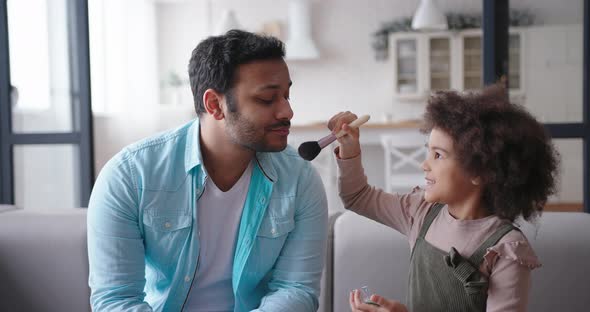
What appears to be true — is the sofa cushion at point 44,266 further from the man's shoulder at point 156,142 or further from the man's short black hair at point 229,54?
the man's short black hair at point 229,54

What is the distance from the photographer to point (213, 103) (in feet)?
4.58

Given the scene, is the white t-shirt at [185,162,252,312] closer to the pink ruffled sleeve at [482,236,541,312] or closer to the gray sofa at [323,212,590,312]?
the gray sofa at [323,212,590,312]

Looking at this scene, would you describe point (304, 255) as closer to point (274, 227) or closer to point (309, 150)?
point (274, 227)

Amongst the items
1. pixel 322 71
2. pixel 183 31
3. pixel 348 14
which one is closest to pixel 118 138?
pixel 183 31

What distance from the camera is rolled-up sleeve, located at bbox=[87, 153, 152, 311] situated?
130 cm

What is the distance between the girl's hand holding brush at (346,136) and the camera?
1399 millimetres

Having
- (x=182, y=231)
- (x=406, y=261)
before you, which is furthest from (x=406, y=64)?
(x=182, y=231)

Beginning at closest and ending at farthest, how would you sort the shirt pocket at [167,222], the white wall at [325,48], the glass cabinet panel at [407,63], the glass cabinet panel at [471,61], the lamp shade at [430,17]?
the shirt pocket at [167,222]
the lamp shade at [430,17]
the glass cabinet panel at [471,61]
the glass cabinet panel at [407,63]
the white wall at [325,48]

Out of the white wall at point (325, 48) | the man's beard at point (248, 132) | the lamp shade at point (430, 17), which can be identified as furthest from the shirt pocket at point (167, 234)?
the white wall at point (325, 48)

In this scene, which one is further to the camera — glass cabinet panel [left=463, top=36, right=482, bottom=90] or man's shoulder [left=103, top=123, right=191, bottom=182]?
glass cabinet panel [left=463, top=36, right=482, bottom=90]

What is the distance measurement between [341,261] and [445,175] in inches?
16.6

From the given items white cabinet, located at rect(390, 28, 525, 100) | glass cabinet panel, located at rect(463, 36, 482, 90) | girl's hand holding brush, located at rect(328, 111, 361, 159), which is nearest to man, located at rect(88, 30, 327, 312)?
girl's hand holding brush, located at rect(328, 111, 361, 159)

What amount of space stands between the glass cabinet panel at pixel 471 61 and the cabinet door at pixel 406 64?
0.58 metres

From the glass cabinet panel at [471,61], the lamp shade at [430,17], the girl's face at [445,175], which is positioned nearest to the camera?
the girl's face at [445,175]
